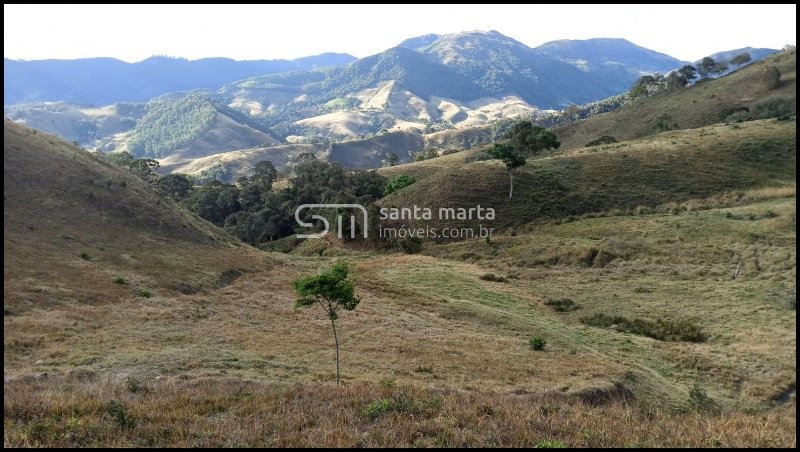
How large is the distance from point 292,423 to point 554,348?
18999mm

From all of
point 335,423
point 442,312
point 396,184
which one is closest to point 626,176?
point 396,184

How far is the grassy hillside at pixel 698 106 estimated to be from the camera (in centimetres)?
10048

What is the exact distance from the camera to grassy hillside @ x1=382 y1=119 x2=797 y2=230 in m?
62.3

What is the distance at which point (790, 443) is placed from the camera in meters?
9.12

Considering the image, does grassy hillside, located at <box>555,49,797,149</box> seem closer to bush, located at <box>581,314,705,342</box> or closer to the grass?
bush, located at <box>581,314,705,342</box>

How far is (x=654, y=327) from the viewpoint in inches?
1131

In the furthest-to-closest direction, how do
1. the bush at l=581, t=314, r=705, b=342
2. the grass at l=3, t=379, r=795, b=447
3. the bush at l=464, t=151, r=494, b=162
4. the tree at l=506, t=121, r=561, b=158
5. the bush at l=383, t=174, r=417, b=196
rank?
the bush at l=464, t=151, r=494, b=162, the tree at l=506, t=121, r=561, b=158, the bush at l=383, t=174, r=417, b=196, the bush at l=581, t=314, r=705, b=342, the grass at l=3, t=379, r=795, b=447

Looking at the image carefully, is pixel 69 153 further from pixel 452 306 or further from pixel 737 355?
pixel 737 355

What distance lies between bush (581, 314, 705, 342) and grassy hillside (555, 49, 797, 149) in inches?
3297

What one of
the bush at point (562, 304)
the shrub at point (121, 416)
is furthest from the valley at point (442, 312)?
the bush at point (562, 304)

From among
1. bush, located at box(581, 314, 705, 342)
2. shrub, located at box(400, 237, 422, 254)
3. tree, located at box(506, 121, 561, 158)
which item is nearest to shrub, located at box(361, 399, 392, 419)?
bush, located at box(581, 314, 705, 342)

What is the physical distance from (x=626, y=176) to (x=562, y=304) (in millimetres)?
41754

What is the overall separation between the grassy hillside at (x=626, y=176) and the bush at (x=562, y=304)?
27.2 meters

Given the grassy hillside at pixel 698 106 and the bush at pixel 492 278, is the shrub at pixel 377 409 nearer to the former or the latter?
the bush at pixel 492 278
